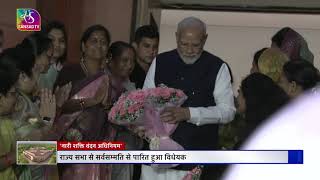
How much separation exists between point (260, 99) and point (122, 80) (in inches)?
26.9

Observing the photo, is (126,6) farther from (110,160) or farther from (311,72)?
(311,72)

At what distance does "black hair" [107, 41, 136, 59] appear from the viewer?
3189mm

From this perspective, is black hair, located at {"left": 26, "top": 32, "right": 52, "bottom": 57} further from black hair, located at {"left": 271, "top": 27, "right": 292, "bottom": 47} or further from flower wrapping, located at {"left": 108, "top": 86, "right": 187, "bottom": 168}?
black hair, located at {"left": 271, "top": 27, "right": 292, "bottom": 47}

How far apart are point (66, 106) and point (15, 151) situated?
12.9 inches

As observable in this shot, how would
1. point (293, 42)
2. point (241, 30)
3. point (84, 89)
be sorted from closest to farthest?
point (241, 30)
point (293, 42)
point (84, 89)

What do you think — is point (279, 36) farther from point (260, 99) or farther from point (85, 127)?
point (85, 127)

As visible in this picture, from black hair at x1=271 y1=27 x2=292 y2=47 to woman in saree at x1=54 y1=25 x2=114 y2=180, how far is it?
2.62 feet

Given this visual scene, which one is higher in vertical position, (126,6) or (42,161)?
(126,6)

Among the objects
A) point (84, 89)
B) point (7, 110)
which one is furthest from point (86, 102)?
point (7, 110)

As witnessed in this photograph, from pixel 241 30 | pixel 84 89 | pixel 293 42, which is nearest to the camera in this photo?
pixel 241 30

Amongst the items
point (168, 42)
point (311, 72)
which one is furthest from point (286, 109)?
point (168, 42)

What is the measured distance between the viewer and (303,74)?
3.14m

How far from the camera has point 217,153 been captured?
10.2 feet

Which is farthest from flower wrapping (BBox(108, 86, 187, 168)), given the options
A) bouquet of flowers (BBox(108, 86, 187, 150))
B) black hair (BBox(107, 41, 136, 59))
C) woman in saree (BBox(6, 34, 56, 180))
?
woman in saree (BBox(6, 34, 56, 180))
